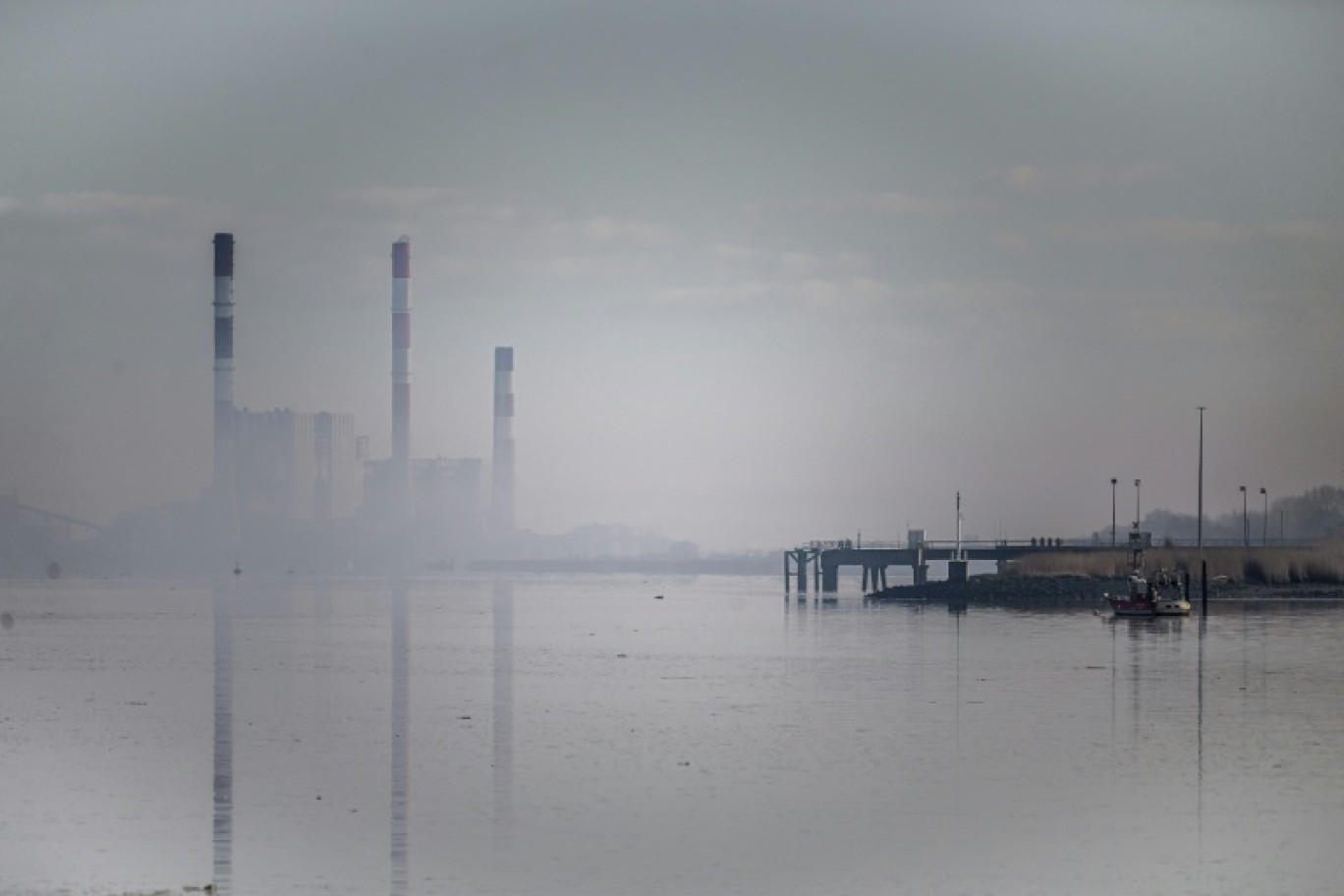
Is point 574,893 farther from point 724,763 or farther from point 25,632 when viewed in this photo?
point 25,632

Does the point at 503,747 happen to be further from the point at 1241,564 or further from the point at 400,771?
the point at 1241,564

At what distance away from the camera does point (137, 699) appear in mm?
54594

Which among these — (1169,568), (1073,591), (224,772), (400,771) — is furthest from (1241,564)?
(224,772)

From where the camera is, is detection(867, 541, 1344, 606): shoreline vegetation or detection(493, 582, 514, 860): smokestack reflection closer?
detection(493, 582, 514, 860): smokestack reflection

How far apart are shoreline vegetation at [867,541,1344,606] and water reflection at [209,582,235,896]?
214 feet

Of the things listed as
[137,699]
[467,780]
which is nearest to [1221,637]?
[137,699]

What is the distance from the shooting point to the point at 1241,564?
13675 cm

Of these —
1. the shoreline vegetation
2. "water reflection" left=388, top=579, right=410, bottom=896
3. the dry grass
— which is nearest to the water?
"water reflection" left=388, top=579, right=410, bottom=896

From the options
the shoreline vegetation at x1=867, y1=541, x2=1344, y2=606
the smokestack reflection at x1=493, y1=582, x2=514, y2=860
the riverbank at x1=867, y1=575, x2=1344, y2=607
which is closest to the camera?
the smokestack reflection at x1=493, y1=582, x2=514, y2=860

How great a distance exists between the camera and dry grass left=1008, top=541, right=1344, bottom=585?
135250 millimetres

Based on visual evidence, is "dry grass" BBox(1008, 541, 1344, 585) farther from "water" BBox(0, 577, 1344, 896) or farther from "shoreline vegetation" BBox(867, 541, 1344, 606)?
"water" BBox(0, 577, 1344, 896)

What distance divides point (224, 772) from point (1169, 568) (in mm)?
103899

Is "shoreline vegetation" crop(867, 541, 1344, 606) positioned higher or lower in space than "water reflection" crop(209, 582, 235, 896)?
higher

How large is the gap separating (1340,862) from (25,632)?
271ft
